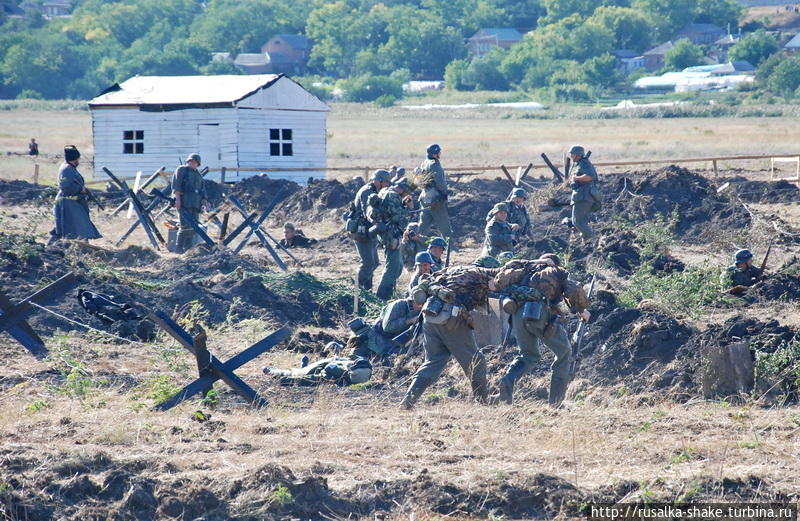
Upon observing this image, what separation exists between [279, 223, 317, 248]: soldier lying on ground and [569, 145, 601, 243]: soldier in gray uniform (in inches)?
204

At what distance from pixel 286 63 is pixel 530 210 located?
3985 inches

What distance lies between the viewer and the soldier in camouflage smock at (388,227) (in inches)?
574

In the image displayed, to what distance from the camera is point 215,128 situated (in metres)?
29.9

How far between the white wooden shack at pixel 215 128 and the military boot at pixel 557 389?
2023cm

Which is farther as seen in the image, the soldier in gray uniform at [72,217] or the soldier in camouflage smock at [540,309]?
the soldier in gray uniform at [72,217]

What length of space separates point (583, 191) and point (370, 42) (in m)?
107

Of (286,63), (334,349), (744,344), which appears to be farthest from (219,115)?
(286,63)

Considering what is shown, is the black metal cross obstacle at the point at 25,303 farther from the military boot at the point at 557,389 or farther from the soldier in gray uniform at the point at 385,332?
the military boot at the point at 557,389

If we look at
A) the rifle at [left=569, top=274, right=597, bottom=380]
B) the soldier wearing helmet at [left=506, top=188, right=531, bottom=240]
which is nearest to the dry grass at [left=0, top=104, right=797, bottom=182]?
the soldier wearing helmet at [left=506, top=188, right=531, bottom=240]

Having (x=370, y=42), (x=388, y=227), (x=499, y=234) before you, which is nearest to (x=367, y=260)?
(x=388, y=227)

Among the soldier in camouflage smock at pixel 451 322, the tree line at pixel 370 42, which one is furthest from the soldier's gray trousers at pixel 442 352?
the tree line at pixel 370 42

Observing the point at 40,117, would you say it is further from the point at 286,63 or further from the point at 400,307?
the point at 400,307

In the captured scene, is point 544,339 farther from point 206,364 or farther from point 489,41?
point 489,41

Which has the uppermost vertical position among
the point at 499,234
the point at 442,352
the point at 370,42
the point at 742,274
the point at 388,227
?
the point at 370,42
